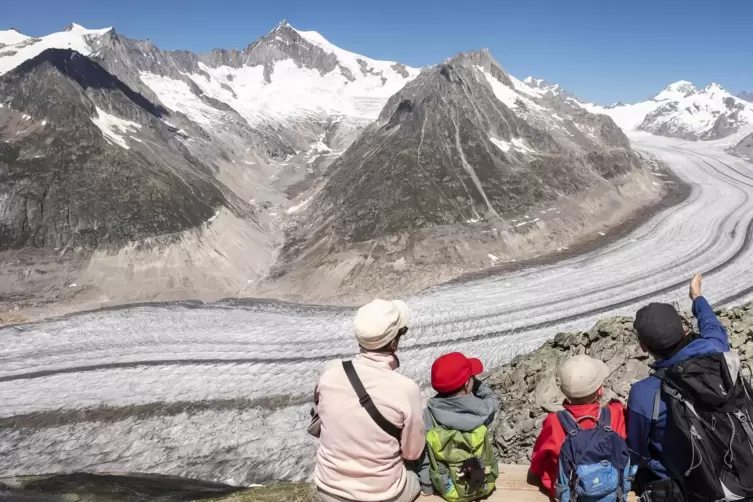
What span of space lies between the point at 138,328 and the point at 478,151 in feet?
119

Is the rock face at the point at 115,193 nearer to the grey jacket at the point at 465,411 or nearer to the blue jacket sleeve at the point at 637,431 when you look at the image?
the grey jacket at the point at 465,411

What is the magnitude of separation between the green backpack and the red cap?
58 centimetres

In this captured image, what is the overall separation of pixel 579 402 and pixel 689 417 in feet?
3.65

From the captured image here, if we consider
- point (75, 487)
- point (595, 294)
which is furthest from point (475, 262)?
point (75, 487)

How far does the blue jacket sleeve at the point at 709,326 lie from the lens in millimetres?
5787

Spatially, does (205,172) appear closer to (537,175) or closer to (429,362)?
(537,175)

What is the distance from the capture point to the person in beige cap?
5.74 m

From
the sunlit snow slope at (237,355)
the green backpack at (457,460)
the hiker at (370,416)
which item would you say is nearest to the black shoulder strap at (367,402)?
the hiker at (370,416)

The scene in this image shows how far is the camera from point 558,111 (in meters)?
76.0

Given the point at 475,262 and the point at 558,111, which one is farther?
the point at 558,111

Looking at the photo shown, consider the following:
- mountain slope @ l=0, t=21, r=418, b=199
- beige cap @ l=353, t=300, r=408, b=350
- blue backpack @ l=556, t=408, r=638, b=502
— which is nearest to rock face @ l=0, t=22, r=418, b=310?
mountain slope @ l=0, t=21, r=418, b=199

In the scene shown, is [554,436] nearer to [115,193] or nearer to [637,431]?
[637,431]

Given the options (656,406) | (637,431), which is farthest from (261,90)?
(656,406)

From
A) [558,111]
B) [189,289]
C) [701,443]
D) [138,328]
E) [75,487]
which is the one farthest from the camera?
[558,111]
